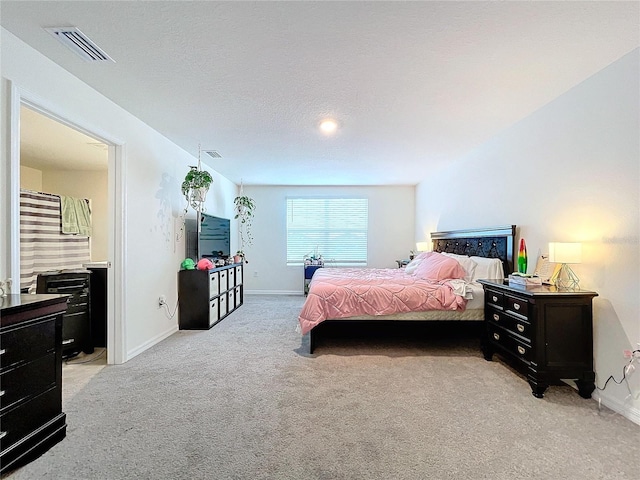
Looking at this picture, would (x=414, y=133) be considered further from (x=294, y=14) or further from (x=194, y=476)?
(x=194, y=476)

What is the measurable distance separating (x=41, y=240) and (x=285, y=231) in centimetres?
423

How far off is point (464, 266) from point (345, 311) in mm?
1765

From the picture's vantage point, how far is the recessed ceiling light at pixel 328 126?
3330 millimetres

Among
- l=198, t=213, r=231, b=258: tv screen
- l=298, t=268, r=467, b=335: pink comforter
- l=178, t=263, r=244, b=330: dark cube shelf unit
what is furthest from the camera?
l=198, t=213, r=231, b=258: tv screen

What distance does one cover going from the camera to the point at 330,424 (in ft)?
6.65

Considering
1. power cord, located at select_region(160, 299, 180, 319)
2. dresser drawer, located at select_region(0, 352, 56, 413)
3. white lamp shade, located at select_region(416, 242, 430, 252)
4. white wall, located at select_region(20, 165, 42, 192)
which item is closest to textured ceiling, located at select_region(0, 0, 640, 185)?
dresser drawer, located at select_region(0, 352, 56, 413)

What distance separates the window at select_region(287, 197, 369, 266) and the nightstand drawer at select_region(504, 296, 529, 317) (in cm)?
447

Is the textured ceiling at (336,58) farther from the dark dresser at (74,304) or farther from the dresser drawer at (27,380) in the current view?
the dresser drawer at (27,380)

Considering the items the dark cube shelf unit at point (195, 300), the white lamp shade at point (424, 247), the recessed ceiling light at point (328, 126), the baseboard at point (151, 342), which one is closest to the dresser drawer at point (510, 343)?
the recessed ceiling light at point (328, 126)

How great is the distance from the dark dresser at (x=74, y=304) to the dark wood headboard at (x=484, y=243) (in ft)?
14.8

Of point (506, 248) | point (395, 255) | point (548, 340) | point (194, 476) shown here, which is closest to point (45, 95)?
point (194, 476)

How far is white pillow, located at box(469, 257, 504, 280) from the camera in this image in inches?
139

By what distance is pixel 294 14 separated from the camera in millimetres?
1745

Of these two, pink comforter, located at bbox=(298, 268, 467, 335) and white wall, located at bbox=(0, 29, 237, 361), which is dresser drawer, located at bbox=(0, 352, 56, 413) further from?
pink comforter, located at bbox=(298, 268, 467, 335)
